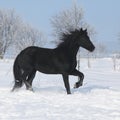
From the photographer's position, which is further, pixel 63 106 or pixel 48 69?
pixel 48 69

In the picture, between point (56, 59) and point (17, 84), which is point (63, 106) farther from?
point (17, 84)

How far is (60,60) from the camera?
9859 mm

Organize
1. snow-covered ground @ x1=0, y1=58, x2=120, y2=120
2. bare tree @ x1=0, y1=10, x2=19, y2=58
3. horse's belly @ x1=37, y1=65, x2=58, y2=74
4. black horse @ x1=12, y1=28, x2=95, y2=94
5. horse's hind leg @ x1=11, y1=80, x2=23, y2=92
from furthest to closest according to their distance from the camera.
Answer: bare tree @ x1=0, y1=10, x2=19, y2=58
horse's hind leg @ x1=11, y1=80, x2=23, y2=92
horse's belly @ x1=37, y1=65, x2=58, y2=74
black horse @ x1=12, y1=28, x2=95, y2=94
snow-covered ground @ x1=0, y1=58, x2=120, y2=120

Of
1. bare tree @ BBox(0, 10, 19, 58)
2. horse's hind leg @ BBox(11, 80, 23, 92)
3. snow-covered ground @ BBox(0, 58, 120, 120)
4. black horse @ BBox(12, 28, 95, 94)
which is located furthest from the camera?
bare tree @ BBox(0, 10, 19, 58)

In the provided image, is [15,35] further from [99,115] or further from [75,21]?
[99,115]

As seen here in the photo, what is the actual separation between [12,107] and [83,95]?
2588 mm

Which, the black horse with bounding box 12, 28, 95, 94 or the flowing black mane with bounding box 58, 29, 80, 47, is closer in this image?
the black horse with bounding box 12, 28, 95, 94

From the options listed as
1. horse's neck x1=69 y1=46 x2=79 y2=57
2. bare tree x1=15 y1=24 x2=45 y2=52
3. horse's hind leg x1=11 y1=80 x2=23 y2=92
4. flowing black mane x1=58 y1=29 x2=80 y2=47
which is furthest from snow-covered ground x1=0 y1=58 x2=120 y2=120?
bare tree x1=15 y1=24 x2=45 y2=52

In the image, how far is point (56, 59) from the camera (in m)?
9.89

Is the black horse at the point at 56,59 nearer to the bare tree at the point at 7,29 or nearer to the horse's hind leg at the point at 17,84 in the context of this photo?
the horse's hind leg at the point at 17,84

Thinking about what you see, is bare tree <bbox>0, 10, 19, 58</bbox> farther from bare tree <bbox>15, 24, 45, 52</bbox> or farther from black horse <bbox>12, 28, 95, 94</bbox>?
black horse <bbox>12, 28, 95, 94</bbox>

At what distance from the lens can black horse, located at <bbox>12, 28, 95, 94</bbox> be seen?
978cm

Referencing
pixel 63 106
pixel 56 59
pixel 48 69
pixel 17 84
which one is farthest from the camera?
pixel 17 84

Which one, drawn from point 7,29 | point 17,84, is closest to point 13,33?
point 7,29
